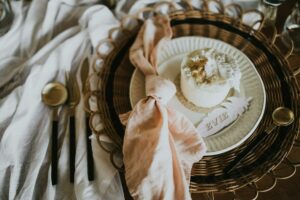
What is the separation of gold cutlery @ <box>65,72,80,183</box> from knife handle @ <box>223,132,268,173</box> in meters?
0.23

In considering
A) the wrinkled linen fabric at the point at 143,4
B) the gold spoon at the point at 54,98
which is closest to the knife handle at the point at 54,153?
the gold spoon at the point at 54,98

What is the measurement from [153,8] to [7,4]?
10.8 inches

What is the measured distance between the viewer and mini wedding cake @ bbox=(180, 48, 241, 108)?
52cm

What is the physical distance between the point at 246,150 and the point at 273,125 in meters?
0.06

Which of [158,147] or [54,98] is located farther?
[54,98]

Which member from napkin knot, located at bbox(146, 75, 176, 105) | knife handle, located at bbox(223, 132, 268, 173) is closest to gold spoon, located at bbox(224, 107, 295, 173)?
knife handle, located at bbox(223, 132, 268, 173)

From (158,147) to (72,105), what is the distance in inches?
7.2

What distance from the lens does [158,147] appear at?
1.54 ft

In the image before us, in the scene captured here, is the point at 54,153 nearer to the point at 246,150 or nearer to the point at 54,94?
the point at 54,94

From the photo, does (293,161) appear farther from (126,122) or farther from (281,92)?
(126,122)

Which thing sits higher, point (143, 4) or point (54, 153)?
point (143, 4)

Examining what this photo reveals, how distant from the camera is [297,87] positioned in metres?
0.56

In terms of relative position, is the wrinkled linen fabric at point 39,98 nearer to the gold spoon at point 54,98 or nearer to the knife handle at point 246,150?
the gold spoon at point 54,98

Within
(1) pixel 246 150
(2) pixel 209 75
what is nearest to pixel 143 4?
(2) pixel 209 75
